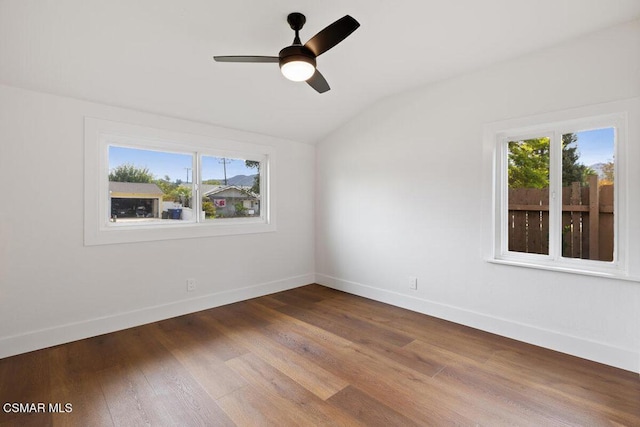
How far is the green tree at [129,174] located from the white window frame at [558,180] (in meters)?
3.34

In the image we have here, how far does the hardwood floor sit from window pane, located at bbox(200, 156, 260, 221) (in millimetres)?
1381

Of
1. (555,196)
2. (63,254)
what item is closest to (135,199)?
(63,254)

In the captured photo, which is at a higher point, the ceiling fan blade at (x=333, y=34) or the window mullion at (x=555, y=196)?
the ceiling fan blade at (x=333, y=34)

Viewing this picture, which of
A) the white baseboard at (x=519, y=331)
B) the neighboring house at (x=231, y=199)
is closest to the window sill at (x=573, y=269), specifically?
the white baseboard at (x=519, y=331)

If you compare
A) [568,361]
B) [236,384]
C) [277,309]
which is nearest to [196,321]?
[277,309]

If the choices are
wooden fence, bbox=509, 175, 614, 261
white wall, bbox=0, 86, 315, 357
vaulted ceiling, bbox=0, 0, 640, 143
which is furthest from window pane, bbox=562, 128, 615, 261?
white wall, bbox=0, 86, 315, 357

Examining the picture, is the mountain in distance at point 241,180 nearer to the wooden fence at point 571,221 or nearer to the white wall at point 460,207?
the white wall at point 460,207

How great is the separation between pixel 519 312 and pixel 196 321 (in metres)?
3.02

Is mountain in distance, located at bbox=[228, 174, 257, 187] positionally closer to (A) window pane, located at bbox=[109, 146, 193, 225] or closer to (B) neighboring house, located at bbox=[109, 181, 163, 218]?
(A) window pane, located at bbox=[109, 146, 193, 225]

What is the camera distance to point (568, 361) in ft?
7.75

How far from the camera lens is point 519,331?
2711 mm

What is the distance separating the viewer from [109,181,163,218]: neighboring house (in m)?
3.01

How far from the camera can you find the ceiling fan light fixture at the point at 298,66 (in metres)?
2.00

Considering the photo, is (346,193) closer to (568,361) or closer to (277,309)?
(277,309)
